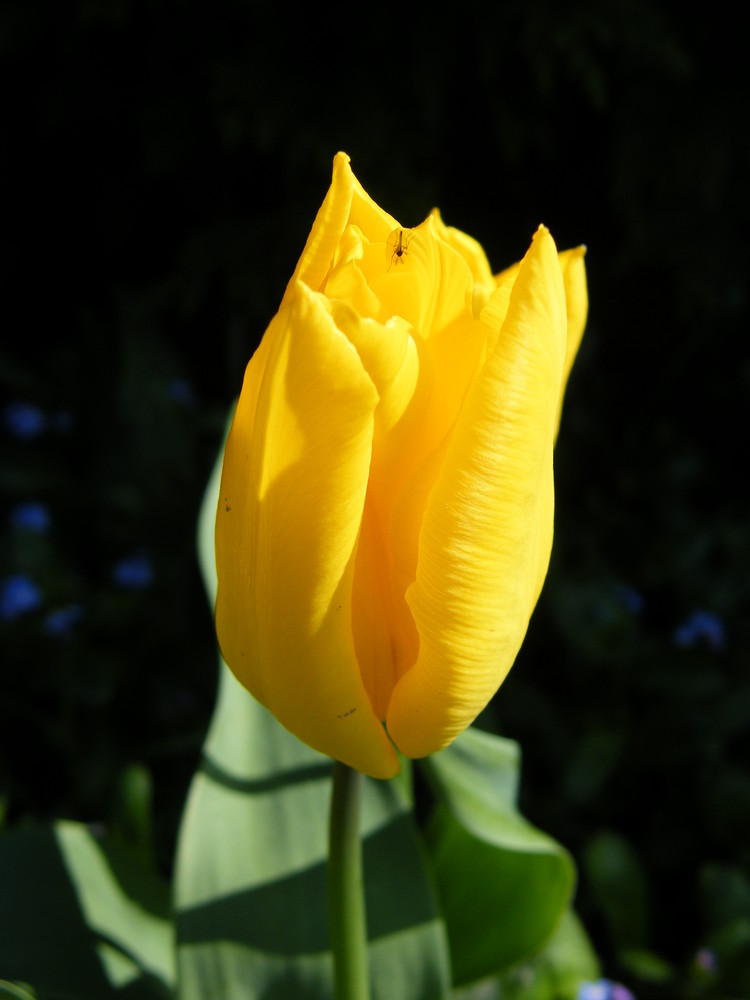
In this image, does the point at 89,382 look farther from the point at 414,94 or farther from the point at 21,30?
the point at 414,94

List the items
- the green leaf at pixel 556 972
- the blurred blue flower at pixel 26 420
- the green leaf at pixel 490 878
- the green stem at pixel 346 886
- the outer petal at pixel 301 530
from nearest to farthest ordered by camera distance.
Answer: the outer petal at pixel 301 530 → the green stem at pixel 346 886 → the green leaf at pixel 490 878 → the green leaf at pixel 556 972 → the blurred blue flower at pixel 26 420

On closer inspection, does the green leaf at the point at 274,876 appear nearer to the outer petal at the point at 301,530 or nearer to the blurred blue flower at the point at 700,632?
the outer petal at the point at 301,530

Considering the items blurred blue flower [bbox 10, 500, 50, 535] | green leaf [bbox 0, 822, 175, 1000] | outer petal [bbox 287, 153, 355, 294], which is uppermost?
outer petal [bbox 287, 153, 355, 294]

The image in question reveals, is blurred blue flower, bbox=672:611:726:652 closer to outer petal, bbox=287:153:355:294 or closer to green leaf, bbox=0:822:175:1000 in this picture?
green leaf, bbox=0:822:175:1000

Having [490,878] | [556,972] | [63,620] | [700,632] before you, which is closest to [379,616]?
[490,878]

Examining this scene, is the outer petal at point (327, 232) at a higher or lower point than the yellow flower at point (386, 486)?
higher

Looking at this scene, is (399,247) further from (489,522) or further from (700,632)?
(700,632)

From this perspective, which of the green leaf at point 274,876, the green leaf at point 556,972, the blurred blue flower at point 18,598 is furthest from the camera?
the blurred blue flower at point 18,598

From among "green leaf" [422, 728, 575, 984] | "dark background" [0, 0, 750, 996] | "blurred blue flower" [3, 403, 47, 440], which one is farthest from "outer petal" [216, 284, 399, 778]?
"blurred blue flower" [3, 403, 47, 440]

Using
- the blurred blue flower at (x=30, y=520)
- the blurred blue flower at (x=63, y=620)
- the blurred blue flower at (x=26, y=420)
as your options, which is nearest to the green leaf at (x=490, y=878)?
the blurred blue flower at (x=63, y=620)

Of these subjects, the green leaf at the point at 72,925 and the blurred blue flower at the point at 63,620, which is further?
the blurred blue flower at the point at 63,620
